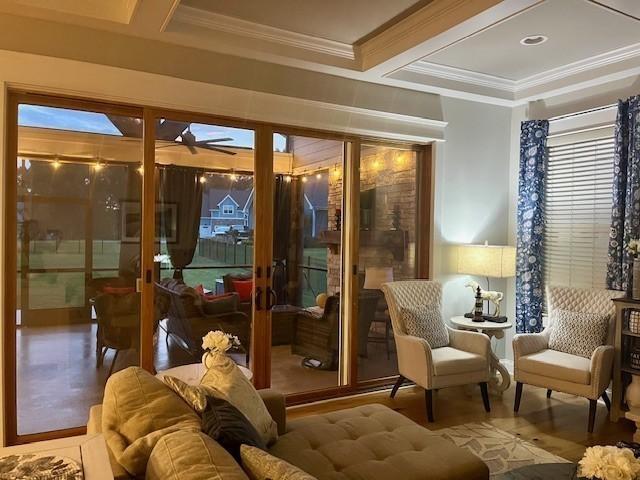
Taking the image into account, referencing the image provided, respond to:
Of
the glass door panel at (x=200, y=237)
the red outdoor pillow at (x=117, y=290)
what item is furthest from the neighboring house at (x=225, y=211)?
the red outdoor pillow at (x=117, y=290)

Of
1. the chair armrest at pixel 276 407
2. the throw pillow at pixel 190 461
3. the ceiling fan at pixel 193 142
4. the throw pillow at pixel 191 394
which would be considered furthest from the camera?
the ceiling fan at pixel 193 142

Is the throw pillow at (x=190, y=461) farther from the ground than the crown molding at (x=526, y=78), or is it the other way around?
the crown molding at (x=526, y=78)

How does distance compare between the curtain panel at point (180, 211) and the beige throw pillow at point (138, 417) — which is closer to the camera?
the beige throw pillow at point (138, 417)

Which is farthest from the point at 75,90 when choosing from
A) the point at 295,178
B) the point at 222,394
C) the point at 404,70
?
the point at 404,70

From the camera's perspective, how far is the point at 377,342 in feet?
15.2

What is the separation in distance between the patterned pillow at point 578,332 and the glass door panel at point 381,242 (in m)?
1.37

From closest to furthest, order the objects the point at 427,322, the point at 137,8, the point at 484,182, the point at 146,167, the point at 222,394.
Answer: the point at 222,394 < the point at 137,8 < the point at 146,167 < the point at 427,322 < the point at 484,182

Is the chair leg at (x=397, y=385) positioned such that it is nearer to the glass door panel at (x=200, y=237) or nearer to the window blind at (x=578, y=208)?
the glass door panel at (x=200, y=237)

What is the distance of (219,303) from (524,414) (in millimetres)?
2644

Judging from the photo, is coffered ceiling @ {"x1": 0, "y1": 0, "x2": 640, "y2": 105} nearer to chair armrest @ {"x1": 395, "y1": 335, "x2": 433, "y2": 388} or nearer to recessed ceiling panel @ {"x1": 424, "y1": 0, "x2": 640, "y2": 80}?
recessed ceiling panel @ {"x1": 424, "y1": 0, "x2": 640, "y2": 80}

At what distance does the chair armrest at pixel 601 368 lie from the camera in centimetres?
358

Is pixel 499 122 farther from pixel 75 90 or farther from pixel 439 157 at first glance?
pixel 75 90

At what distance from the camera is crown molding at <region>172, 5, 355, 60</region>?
10.9 ft

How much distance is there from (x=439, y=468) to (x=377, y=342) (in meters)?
2.49
